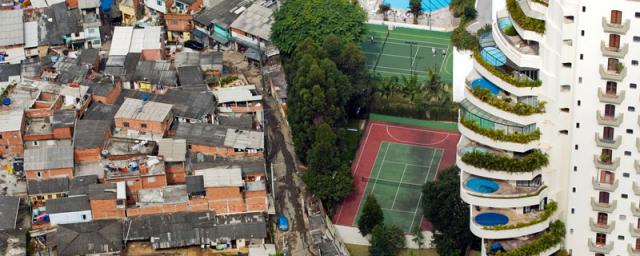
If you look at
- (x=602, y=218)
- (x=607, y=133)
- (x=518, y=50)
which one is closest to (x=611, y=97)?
(x=607, y=133)

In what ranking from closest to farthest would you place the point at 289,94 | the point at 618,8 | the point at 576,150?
the point at 618,8 → the point at 576,150 → the point at 289,94

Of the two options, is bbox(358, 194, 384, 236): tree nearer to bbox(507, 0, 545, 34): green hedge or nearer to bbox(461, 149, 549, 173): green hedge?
bbox(461, 149, 549, 173): green hedge

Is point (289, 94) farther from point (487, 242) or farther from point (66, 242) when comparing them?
point (487, 242)

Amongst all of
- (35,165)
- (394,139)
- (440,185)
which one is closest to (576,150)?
(440,185)

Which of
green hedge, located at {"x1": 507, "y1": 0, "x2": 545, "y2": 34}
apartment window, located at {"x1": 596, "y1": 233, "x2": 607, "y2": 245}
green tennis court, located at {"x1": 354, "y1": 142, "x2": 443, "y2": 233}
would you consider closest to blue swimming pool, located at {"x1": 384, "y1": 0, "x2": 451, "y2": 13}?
green tennis court, located at {"x1": 354, "y1": 142, "x2": 443, "y2": 233}

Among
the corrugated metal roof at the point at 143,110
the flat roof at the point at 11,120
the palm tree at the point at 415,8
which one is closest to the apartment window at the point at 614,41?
the corrugated metal roof at the point at 143,110
